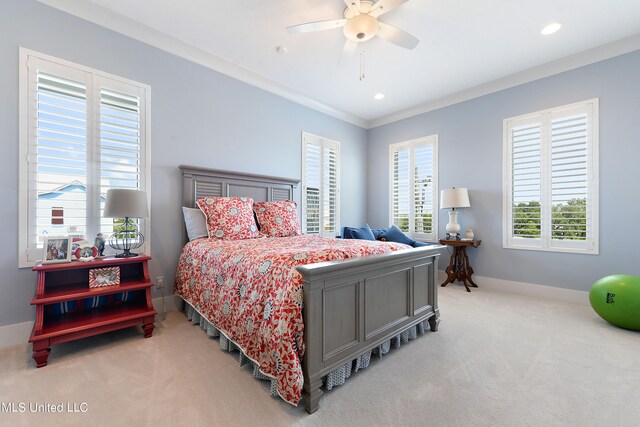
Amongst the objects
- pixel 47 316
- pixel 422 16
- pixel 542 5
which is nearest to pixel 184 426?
pixel 47 316

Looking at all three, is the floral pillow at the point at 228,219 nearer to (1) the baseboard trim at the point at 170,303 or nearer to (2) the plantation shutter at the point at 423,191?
(1) the baseboard trim at the point at 170,303

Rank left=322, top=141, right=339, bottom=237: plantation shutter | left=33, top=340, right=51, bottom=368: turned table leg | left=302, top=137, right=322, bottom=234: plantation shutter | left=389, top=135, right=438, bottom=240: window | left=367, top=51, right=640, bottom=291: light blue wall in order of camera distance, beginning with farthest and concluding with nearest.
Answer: left=322, top=141, right=339, bottom=237: plantation shutter
left=389, top=135, right=438, bottom=240: window
left=302, top=137, right=322, bottom=234: plantation shutter
left=367, top=51, right=640, bottom=291: light blue wall
left=33, top=340, right=51, bottom=368: turned table leg

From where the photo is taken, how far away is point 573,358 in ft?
6.82

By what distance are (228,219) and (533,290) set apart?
4085 millimetres

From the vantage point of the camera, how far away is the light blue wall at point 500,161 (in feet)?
10.1

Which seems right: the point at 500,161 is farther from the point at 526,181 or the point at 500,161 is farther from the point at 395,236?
the point at 395,236

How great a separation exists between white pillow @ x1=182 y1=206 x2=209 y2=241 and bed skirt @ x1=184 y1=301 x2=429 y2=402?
751 mm

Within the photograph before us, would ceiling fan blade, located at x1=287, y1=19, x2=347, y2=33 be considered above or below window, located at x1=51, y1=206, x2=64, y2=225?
above

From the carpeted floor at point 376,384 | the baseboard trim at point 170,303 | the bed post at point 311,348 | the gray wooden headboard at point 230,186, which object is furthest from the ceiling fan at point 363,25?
the baseboard trim at point 170,303

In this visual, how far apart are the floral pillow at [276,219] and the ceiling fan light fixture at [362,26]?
208cm

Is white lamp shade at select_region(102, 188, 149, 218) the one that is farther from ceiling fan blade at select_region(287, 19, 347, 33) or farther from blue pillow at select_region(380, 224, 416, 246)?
blue pillow at select_region(380, 224, 416, 246)

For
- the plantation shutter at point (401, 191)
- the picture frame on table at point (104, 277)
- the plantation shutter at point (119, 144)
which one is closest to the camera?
the picture frame on table at point (104, 277)

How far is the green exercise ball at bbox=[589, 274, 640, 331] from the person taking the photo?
248 cm

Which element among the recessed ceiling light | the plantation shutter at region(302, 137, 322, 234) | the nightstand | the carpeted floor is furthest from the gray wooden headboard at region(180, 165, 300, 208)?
the recessed ceiling light
